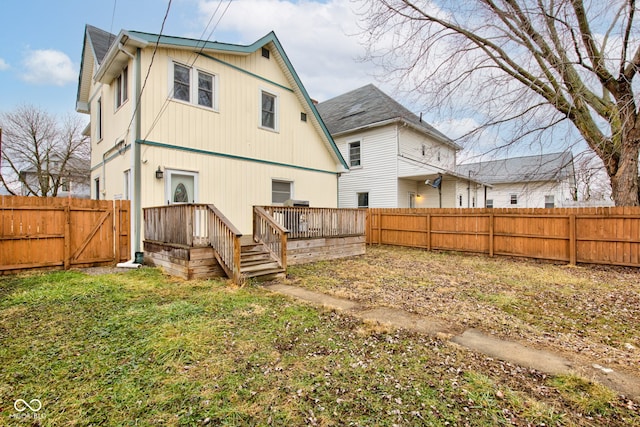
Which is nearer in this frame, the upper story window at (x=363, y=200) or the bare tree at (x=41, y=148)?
the upper story window at (x=363, y=200)

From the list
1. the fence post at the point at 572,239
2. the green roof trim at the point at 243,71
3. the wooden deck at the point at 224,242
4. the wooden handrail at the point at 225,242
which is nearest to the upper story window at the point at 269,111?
the green roof trim at the point at 243,71

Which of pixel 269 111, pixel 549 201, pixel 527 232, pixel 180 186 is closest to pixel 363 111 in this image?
pixel 269 111

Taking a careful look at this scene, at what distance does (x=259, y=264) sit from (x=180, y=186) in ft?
12.1

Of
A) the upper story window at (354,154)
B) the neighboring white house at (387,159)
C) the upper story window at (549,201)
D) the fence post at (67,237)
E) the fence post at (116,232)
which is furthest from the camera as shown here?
the upper story window at (549,201)

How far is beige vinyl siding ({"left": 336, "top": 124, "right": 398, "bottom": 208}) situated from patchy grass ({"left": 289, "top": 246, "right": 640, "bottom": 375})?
22.5 ft

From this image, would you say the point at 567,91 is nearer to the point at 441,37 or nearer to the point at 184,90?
the point at 441,37

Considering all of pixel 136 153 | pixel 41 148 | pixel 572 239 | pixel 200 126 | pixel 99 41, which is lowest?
pixel 572 239

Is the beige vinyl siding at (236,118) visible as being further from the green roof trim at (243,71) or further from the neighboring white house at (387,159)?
the neighboring white house at (387,159)

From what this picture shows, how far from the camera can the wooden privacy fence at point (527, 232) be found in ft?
27.5

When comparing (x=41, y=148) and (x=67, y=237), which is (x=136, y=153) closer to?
(x=67, y=237)

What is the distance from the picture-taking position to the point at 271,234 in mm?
7340

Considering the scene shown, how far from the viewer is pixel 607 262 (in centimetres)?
852

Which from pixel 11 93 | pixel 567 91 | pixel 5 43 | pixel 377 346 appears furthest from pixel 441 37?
pixel 11 93

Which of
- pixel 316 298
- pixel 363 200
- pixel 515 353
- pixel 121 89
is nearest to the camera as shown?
pixel 515 353
